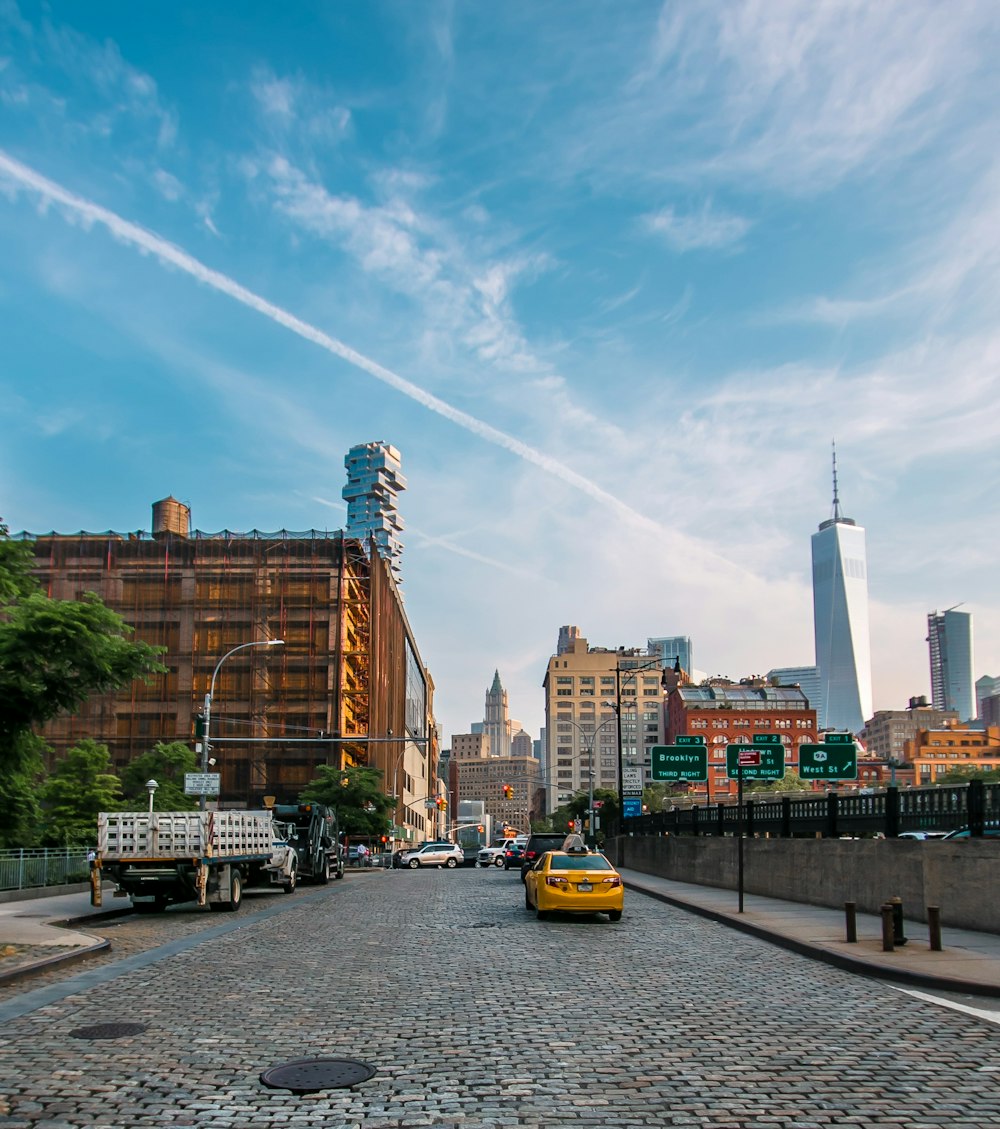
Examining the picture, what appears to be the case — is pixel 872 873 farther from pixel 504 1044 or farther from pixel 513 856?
pixel 513 856

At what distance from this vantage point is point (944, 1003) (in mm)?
11242

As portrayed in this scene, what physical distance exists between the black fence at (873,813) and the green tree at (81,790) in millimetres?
28105

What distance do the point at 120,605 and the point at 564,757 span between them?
118 m

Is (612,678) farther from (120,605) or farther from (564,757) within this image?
(120,605)

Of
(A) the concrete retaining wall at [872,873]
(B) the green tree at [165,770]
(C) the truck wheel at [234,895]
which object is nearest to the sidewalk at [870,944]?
(A) the concrete retaining wall at [872,873]

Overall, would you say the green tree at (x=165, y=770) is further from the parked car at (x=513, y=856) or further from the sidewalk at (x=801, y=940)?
the sidewalk at (x=801, y=940)

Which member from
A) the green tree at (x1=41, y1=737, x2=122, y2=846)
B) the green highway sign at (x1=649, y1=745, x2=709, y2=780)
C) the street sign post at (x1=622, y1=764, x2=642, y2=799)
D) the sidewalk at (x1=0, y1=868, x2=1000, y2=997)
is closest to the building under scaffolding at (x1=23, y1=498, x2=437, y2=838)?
the green tree at (x1=41, y1=737, x2=122, y2=846)

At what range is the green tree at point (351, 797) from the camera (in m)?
75.1

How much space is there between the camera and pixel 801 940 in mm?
16281

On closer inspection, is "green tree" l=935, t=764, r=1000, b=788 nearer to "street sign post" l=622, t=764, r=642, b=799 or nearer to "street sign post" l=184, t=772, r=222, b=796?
"street sign post" l=622, t=764, r=642, b=799

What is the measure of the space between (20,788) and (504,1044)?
21.1m

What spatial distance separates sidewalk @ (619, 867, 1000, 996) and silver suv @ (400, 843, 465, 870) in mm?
38047

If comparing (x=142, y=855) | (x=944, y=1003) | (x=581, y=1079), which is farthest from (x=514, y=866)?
(x=581, y=1079)

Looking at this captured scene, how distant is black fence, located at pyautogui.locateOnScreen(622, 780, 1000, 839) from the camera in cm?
1822
